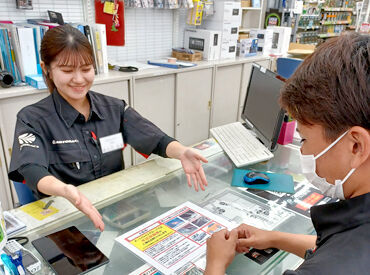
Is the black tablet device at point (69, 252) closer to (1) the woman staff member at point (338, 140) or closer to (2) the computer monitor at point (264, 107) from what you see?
(1) the woman staff member at point (338, 140)

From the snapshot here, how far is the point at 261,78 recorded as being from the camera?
60.9 inches

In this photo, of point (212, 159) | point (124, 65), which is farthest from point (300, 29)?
point (212, 159)

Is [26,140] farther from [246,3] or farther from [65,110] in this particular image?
[246,3]

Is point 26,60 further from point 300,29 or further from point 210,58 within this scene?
point 300,29

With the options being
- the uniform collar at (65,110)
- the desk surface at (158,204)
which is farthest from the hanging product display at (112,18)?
the desk surface at (158,204)

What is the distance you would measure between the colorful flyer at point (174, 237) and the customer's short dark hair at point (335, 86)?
1.49 feet

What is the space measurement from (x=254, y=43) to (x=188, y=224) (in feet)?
10.6

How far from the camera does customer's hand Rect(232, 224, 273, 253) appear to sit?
87 cm

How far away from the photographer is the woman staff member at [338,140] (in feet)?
1.79

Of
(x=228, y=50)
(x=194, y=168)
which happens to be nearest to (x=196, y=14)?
(x=228, y=50)

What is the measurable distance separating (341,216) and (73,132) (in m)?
1.06

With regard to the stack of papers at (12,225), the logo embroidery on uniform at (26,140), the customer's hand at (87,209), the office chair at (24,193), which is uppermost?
the logo embroidery on uniform at (26,140)

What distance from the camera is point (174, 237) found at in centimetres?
91

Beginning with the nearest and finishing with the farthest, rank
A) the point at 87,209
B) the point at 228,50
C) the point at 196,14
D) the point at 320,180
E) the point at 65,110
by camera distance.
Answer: the point at 320,180 < the point at 87,209 < the point at 65,110 < the point at 196,14 < the point at 228,50
